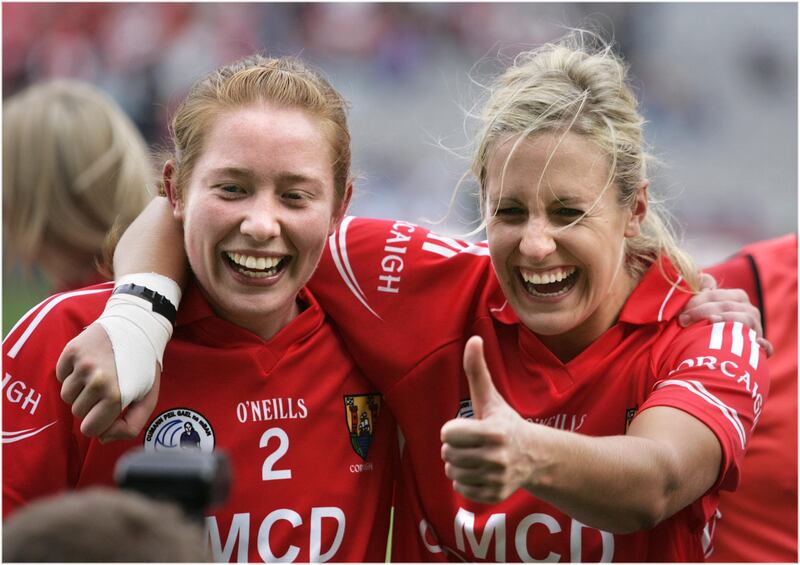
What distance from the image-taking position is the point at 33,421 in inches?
96.0

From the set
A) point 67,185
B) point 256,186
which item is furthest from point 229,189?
point 67,185

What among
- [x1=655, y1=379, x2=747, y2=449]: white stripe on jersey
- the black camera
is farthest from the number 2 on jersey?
the black camera

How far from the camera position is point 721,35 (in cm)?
1230

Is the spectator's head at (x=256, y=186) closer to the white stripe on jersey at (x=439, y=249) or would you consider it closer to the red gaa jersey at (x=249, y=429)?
the red gaa jersey at (x=249, y=429)

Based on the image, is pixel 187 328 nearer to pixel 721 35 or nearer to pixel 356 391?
pixel 356 391

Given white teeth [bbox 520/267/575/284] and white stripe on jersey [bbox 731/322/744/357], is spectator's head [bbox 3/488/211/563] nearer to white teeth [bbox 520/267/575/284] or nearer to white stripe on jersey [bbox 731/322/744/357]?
white teeth [bbox 520/267/575/284]

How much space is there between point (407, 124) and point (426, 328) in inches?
370

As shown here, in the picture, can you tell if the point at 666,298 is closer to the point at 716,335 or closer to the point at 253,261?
the point at 716,335

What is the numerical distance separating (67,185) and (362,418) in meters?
1.56

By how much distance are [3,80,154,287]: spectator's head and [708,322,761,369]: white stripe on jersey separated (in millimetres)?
2013

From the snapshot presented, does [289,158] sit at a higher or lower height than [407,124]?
lower

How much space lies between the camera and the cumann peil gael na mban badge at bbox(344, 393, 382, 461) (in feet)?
9.14

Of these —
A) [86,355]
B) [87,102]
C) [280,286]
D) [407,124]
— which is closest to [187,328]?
[280,286]

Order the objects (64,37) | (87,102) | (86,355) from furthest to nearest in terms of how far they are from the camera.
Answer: (64,37), (87,102), (86,355)
